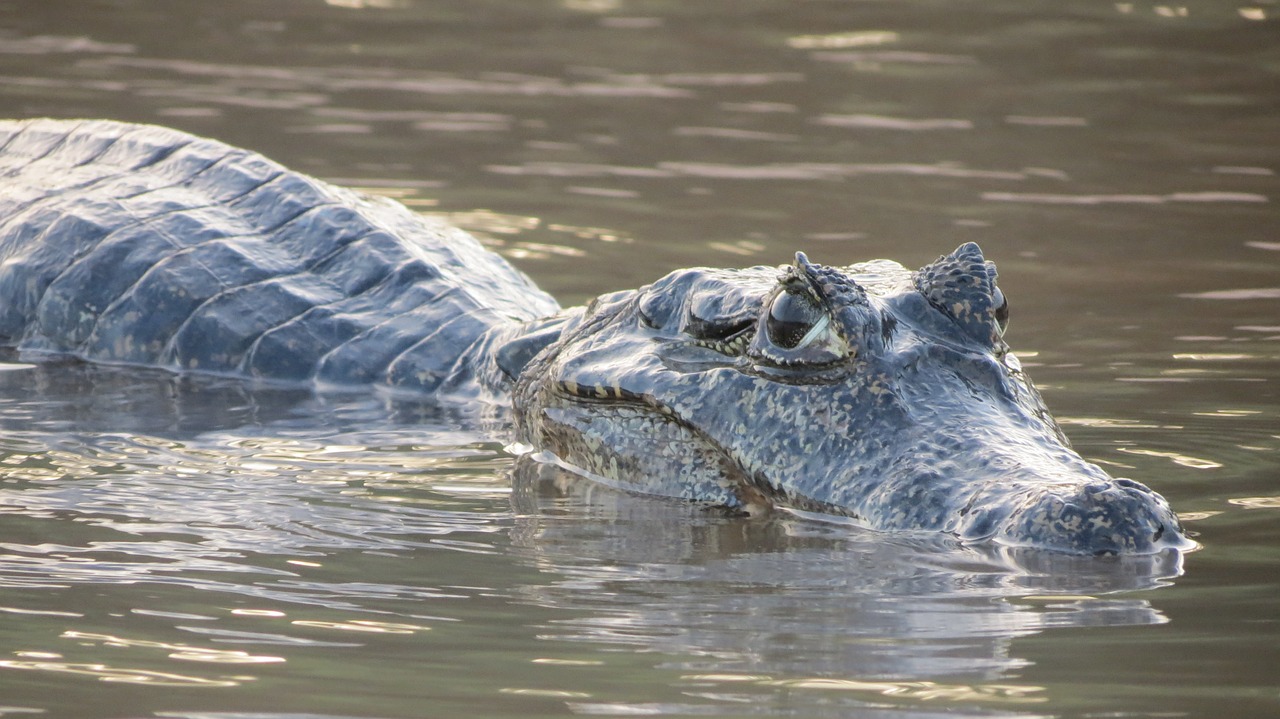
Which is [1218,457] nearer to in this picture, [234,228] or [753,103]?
[234,228]

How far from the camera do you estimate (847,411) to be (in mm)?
4781

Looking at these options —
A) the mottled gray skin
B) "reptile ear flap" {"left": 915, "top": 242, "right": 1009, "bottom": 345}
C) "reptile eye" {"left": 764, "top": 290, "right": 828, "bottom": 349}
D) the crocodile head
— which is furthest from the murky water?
"reptile ear flap" {"left": 915, "top": 242, "right": 1009, "bottom": 345}

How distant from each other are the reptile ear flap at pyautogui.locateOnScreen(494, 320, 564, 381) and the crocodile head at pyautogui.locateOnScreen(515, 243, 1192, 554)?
75 cm

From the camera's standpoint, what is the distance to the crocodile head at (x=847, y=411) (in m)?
4.31

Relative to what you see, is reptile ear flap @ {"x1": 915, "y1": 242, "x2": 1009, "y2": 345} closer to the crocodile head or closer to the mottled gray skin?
the crocodile head

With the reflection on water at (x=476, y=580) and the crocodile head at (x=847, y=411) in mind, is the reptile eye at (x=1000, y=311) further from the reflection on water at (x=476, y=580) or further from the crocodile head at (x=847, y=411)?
the reflection on water at (x=476, y=580)

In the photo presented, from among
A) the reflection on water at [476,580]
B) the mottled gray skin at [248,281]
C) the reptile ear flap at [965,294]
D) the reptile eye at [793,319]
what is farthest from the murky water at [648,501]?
the reptile ear flap at [965,294]

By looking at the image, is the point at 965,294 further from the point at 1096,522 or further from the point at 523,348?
the point at 523,348

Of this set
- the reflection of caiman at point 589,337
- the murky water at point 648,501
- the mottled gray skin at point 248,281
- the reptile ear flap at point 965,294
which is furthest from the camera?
the mottled gray skin at point 248,281

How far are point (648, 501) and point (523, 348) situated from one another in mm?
1399

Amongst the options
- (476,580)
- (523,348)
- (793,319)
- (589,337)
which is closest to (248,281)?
(523,348)

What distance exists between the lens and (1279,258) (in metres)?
9.01

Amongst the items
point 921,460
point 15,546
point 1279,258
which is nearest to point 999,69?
point 1279,258

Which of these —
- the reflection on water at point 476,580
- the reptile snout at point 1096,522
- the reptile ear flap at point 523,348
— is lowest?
the reflection on water at point 476,580
